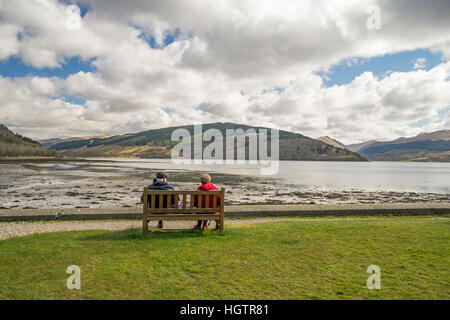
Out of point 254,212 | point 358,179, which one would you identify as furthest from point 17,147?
point 254,212

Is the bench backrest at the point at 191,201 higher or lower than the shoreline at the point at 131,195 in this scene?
higher

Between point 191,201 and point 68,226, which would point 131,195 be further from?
point 191,201

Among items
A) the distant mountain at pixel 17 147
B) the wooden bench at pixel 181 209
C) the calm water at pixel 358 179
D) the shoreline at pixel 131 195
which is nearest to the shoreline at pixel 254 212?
the wooden bench at pixel 181 209

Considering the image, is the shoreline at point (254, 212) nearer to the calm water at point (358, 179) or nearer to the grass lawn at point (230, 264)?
the grass lawn at point (230, 264)

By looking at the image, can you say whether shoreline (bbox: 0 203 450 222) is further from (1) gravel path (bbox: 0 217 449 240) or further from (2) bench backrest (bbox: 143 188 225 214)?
(2) bench backrest (bbox: 143 188 225 214)

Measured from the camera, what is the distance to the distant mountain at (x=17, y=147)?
160625 mm

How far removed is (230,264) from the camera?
18.9 ft

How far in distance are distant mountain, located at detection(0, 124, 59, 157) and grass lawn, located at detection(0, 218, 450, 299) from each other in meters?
188

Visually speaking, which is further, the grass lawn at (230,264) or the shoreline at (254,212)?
the shoreline at (254,212)

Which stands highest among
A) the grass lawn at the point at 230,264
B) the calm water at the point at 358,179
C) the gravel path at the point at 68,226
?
the grass lawn at the point at 230,264

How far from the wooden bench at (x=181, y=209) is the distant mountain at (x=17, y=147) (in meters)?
187

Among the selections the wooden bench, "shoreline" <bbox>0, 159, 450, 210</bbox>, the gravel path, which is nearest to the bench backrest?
the wooden bench

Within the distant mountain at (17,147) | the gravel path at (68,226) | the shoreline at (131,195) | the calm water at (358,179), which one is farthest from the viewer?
the distant mountain at (17,147)

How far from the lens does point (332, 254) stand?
637 cm
